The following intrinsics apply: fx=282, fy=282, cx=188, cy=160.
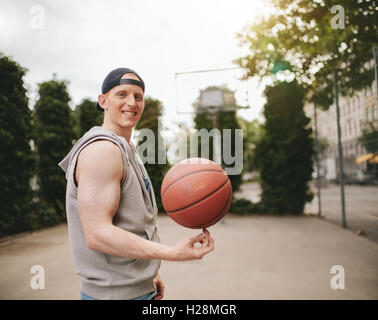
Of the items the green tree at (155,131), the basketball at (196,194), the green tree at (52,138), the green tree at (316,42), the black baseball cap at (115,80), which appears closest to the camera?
the black baseball cap at (115,80)

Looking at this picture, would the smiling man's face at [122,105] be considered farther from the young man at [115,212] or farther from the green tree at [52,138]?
the green tree at [52,138]

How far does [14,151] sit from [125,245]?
26.2ft

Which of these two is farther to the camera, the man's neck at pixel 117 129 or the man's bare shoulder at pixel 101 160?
the man's neck at pixel 117 129

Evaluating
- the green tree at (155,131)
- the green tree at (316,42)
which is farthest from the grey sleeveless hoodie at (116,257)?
the green tree at (155,131)

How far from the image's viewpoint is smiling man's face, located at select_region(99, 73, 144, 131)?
1.49m

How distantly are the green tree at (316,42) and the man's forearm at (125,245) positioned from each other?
6.78m

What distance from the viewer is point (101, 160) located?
114 cm

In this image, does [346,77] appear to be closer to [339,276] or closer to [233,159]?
[233,159]

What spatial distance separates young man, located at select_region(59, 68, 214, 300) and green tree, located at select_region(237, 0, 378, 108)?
6.37 m

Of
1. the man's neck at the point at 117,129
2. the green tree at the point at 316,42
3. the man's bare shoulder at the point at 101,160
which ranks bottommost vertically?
the man's bare shoulder at the point at 101,160

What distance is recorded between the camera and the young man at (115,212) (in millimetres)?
1107

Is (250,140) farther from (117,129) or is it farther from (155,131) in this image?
(117,129)

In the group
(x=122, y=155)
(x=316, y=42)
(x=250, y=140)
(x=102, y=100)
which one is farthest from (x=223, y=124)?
(x=122, y=155)

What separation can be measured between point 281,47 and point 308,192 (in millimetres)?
5680
